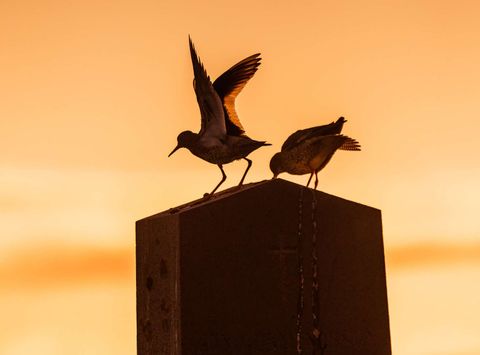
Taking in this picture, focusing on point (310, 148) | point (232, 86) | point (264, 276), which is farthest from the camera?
point (232, 86)

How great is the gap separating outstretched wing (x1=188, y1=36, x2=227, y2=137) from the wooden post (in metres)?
0.17

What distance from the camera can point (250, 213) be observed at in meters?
1.48

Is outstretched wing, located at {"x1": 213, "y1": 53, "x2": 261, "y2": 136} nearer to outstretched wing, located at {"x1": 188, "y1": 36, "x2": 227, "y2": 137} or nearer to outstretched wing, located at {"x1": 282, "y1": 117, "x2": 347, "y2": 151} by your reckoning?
outstretched wing, located at {"x1": 188, "y1": 36, "x2": 227, "y2": 137}

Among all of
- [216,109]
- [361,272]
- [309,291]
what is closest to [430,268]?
[361,272]

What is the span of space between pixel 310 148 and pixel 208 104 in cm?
28

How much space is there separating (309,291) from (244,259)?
0.59 feet

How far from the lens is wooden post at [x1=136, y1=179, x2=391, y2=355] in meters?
1.42

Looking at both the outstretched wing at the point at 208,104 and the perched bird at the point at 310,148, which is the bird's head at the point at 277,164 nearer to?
the perched bird at the point at 310,148

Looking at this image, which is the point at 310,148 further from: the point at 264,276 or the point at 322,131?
the point at 264,276

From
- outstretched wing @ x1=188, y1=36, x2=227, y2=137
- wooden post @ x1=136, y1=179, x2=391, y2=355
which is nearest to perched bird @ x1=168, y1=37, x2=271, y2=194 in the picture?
outstretched wing @ x1=188, y1=36, x2=227, y2=137

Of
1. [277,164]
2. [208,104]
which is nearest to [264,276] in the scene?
[277,164]

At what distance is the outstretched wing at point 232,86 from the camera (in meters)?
1.68

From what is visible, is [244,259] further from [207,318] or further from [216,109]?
[216,109]

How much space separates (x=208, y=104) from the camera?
1614 mm
